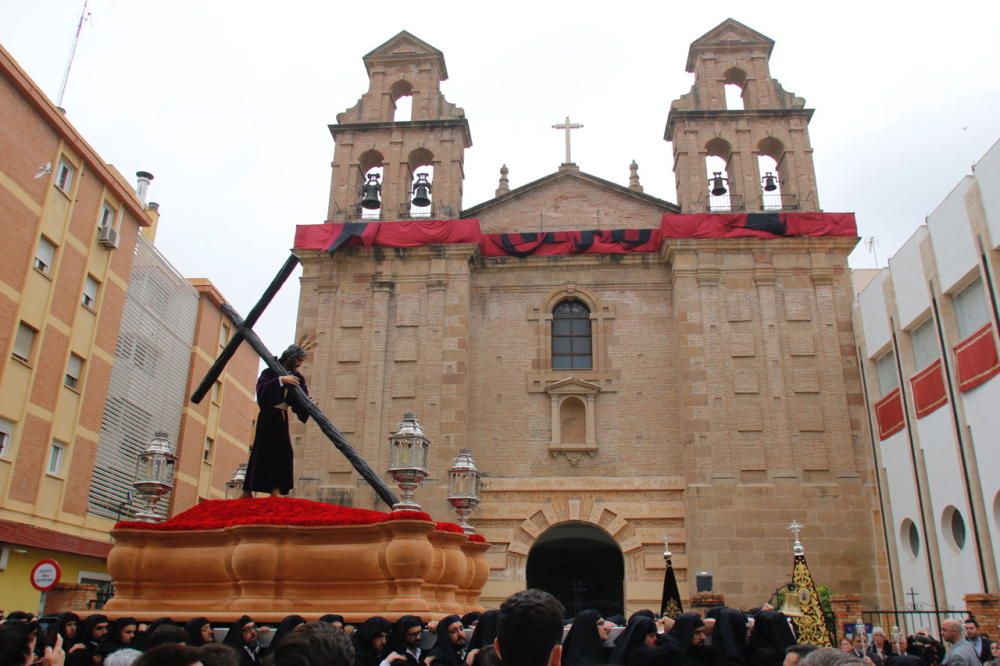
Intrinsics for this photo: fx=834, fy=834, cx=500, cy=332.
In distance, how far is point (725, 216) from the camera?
20703 millimetres

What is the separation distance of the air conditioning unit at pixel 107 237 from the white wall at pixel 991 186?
834 inches

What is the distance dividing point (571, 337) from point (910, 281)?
25.5 feet

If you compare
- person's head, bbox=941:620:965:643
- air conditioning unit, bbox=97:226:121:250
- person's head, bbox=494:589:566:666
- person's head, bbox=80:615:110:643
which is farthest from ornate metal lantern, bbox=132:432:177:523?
air conditioning unit, bbox=97:226:121:250

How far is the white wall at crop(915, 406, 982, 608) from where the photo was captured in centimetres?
1494

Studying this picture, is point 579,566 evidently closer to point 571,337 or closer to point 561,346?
point 561,346

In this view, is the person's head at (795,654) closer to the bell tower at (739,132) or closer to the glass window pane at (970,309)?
the glass window pane at (970,309)

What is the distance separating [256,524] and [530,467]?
1139 centimetres

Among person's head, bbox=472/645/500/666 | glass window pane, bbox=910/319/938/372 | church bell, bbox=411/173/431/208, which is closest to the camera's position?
person's head, bbox=472/645/500/666

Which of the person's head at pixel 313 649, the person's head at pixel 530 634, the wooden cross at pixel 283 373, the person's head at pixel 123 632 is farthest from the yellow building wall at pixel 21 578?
the person's head at pixel 530 634

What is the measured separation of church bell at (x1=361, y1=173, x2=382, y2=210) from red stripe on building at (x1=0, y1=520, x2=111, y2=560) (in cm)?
1034

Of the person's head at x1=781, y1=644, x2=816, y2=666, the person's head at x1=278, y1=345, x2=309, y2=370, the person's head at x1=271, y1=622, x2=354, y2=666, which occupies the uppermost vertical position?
the person's head at x1=278, y1=345, x2=309, y2=370

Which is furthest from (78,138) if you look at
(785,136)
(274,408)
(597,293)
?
(785,136)

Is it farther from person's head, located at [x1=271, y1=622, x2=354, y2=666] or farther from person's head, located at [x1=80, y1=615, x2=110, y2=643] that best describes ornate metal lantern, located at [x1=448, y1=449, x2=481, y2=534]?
person's head, located at [x1=271, y1=622, x2=354, y2=666]

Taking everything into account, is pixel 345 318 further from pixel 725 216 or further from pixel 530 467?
pixel 725 216
